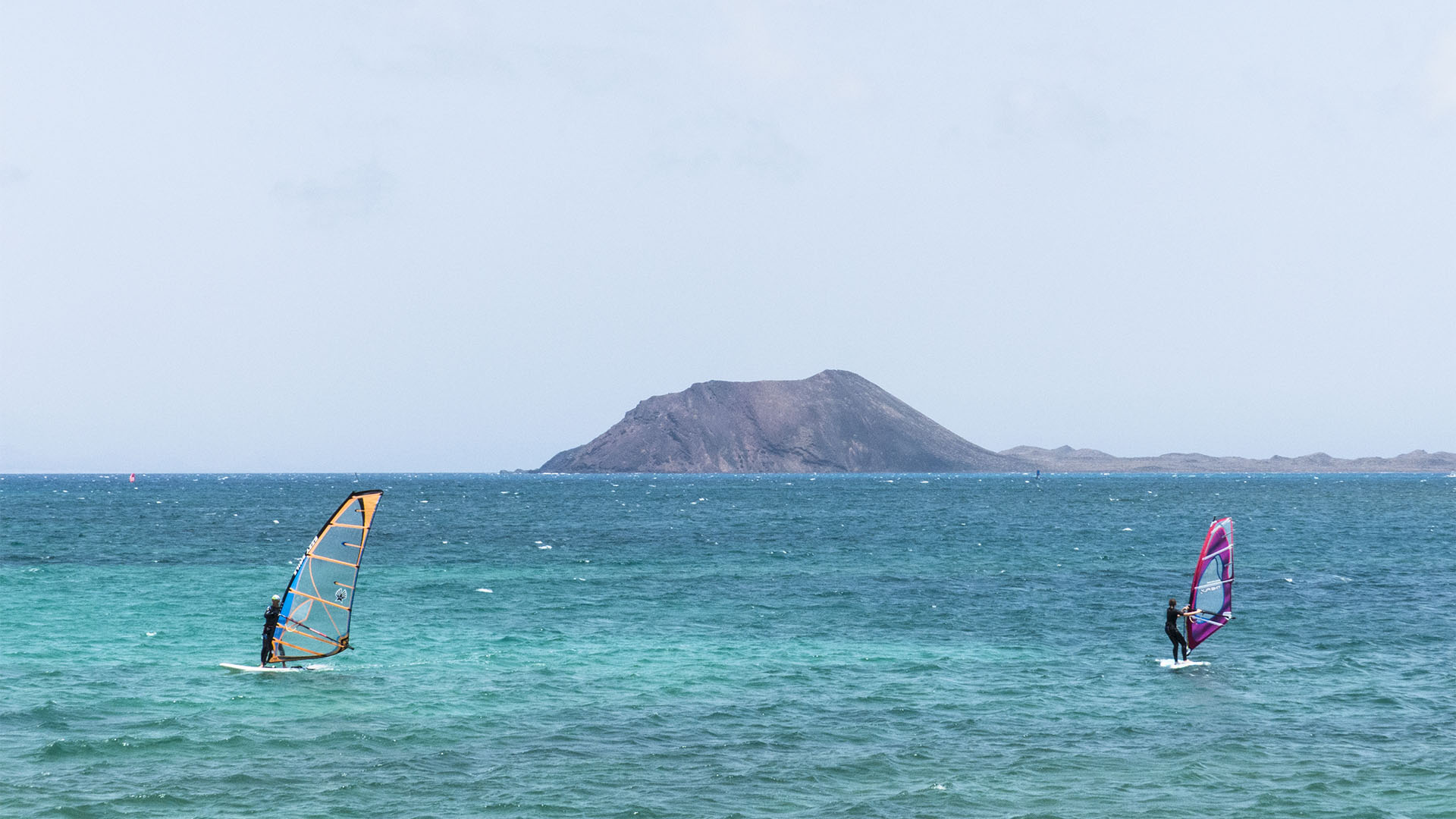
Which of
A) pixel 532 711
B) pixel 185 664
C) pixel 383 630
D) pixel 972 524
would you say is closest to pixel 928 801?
pixel 532 711

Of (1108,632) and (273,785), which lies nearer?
(273,785)

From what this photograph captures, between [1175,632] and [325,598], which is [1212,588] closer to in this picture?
[1175,632]

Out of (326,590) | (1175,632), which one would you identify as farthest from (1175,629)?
(326,590)

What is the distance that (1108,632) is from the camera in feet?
141

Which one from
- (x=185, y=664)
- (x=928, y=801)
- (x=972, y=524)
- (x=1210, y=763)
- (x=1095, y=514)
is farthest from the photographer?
(x=1095, y=514)

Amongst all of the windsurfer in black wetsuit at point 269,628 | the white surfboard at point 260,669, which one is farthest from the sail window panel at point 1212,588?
the windsurfer in black wetsuit at point 269,628

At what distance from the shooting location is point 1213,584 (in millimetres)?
38500

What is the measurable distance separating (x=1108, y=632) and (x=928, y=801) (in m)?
23.4

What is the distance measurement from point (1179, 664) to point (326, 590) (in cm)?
2431

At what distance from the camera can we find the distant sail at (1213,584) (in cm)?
3762

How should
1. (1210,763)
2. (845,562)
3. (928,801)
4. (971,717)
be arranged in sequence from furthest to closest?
(845,562) < (971,717) < (1210,763) < (928,801)

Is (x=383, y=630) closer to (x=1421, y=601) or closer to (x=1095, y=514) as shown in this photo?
(x=1421, y=601)

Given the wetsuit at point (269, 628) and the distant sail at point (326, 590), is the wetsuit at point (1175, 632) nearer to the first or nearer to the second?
the distant sail at point (326, 590)

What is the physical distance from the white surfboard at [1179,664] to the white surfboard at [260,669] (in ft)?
80.4
